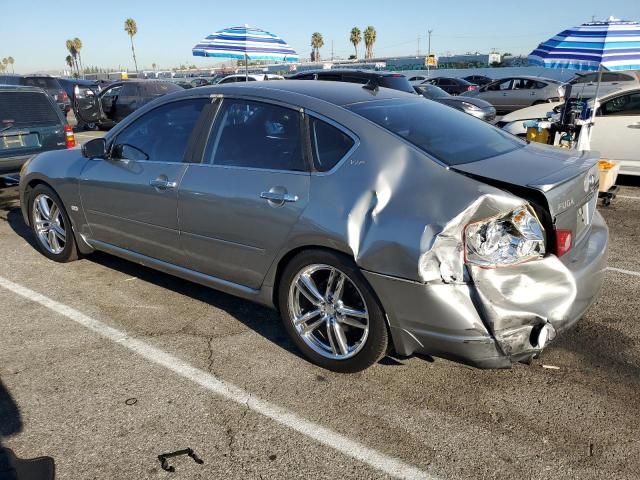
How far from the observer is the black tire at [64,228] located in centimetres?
497

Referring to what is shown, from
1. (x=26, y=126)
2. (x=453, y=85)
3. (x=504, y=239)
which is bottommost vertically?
(x=453, y=85)

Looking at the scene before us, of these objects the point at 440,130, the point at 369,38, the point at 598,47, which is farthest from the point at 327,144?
the point at 369,38

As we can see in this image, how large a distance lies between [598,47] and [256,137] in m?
6.49

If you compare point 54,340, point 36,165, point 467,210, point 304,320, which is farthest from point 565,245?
point 36,165

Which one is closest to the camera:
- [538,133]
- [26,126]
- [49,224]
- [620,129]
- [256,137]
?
[256,137]

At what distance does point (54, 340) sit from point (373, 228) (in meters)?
2.40

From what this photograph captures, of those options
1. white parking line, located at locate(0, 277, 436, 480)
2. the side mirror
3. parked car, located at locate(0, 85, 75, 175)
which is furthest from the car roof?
parked car, located at locate(0, 85, 75, 175)

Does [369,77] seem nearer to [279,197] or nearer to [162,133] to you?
[162,133]

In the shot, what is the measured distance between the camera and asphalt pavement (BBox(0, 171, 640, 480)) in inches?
98.1

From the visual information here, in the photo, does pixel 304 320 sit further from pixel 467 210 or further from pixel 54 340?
pixel 54 340

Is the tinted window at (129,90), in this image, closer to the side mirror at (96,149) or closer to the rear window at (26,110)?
the rear window at (26,110)

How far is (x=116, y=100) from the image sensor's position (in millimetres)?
15766

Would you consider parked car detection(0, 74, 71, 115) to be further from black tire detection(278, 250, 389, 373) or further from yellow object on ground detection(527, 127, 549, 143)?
black tire detection(278, 250, 389, 373)

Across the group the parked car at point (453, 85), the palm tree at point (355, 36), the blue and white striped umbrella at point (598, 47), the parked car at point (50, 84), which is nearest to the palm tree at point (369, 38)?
the palm tree at point (355, 36)
